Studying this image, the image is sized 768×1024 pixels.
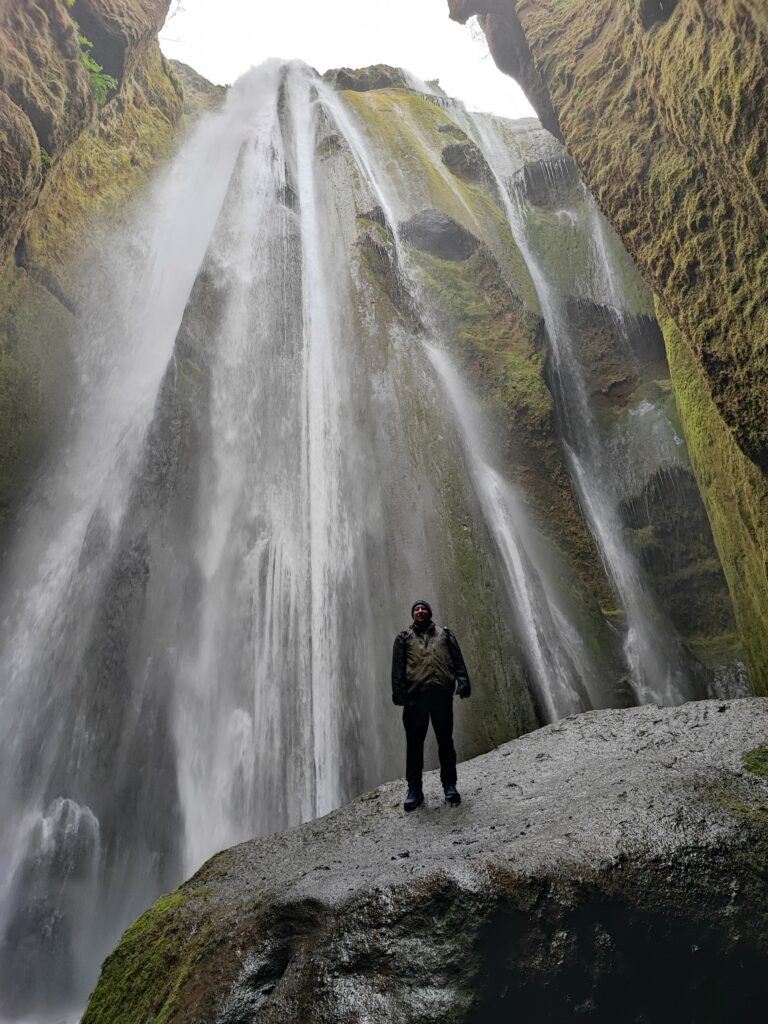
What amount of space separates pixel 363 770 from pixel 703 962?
6.12m

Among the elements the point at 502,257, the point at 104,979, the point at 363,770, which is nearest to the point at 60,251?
the point at 502,257

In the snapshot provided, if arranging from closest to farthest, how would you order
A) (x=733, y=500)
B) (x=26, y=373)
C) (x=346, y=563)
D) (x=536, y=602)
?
(x=733, y=500) → (x=536, y=602) → (x=346, y=563) → (x=26, y=373)

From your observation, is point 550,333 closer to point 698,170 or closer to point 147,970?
point 698,170

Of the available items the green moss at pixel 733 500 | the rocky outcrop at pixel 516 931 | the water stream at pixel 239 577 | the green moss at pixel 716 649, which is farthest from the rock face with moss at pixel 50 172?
the green moss at pixel 716 649

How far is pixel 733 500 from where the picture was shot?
8.18 metres

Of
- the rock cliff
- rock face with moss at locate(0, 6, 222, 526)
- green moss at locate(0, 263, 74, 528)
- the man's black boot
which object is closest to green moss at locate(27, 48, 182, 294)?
rock face with moss at locate(0, 6, 222, 526)

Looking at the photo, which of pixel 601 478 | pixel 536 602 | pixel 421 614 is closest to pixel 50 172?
pixel 536 602

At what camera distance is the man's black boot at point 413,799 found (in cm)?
479

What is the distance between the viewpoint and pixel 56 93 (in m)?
10.7

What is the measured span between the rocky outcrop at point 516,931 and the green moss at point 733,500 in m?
4.48

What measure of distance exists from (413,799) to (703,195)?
7241 mm

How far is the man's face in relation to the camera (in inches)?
177

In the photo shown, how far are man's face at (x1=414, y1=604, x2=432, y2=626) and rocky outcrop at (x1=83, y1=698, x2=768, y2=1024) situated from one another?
138cm

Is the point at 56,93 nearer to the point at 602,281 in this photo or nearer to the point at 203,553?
the point at 203,553
